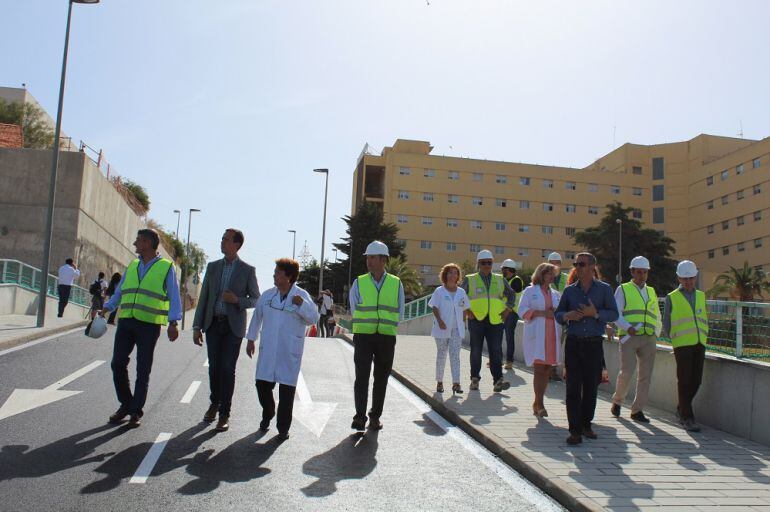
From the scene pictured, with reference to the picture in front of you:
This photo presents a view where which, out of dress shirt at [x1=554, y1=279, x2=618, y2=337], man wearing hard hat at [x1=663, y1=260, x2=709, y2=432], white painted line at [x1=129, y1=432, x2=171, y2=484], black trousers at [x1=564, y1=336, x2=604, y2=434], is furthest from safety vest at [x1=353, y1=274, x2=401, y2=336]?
man wearing hard hat at [x1=663, y1=260, x2=709, y2=432]

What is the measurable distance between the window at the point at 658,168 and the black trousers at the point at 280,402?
90.3 m

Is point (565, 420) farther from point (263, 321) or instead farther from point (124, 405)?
point (124, 405)

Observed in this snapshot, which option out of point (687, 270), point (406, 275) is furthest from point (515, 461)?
point (406, 275)

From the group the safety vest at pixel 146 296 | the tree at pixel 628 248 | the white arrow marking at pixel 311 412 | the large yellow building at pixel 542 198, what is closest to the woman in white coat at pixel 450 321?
the white arrow marking at pixel 311 412

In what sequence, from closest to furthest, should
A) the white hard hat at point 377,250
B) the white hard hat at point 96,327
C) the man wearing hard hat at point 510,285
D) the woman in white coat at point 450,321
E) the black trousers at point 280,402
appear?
the black trousers at point 280,402 → the white hard hat at point 96,327 → the white hard hat at point 377,250 → the woman in white coat at point 450,321 → the man wearing hard hat at point 510,285

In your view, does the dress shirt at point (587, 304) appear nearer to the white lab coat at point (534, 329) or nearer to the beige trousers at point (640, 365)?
the white lab coat at point (534, 329)

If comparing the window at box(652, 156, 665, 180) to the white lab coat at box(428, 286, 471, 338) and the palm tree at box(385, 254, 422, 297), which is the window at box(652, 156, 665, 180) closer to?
the palm tree at box(385, 254, 422, 297)

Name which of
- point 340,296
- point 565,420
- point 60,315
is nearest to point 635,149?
point 340,296

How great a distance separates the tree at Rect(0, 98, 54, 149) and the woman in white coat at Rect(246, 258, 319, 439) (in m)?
31.7

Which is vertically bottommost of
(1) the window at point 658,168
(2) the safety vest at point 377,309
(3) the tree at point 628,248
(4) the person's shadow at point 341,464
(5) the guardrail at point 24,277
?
(4) the person's shadow at point 341,464

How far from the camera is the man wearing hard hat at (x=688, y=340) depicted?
7.55 m

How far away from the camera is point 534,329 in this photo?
7.94m

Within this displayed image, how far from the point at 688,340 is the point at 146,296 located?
18.7 ft

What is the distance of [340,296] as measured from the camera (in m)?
73.2
